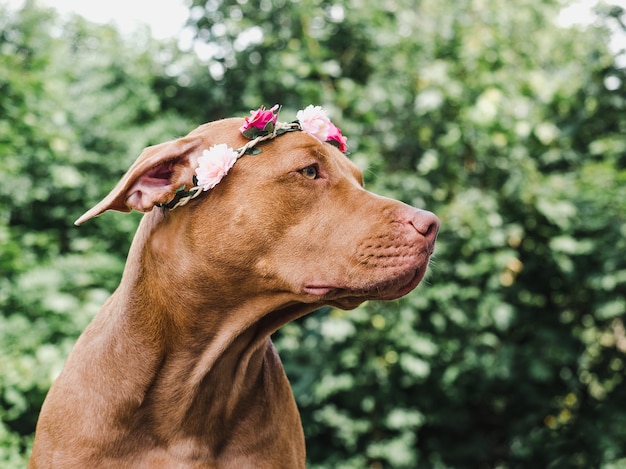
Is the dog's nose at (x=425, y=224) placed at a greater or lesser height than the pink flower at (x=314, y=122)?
lesser

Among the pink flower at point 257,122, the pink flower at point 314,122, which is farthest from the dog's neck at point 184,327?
the pink flower at point 314,122

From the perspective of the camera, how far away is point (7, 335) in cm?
470

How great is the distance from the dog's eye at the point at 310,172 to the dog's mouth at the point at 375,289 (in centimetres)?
40

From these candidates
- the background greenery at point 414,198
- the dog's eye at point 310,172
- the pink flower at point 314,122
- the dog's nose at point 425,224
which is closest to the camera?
the dog's nose at point 425,224

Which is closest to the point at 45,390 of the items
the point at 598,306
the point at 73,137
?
the point at 73,137

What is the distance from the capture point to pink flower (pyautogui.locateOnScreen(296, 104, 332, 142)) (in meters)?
2.83

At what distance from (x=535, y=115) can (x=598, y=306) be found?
154 centimetres

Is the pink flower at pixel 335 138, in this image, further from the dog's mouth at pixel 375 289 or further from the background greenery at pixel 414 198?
the background greenery at pixel 414 198

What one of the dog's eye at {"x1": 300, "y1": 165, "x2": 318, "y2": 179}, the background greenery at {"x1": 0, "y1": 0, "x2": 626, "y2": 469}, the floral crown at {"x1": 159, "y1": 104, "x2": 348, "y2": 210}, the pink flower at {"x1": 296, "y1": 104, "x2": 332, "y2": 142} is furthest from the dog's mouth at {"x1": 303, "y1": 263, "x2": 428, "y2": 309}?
the background greenery at {"x1": 0, "y1": 0, "x2": 626, "y2": 469}

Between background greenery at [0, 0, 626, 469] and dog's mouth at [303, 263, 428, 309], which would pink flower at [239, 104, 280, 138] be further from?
background greenery at [0, 0, 626, 469]

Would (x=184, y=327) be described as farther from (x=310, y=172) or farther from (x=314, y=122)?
(x=314, y=122)

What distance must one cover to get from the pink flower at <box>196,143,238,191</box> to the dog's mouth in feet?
1.58

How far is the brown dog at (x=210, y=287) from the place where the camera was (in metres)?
2.53

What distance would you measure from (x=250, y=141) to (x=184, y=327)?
0.70 m
